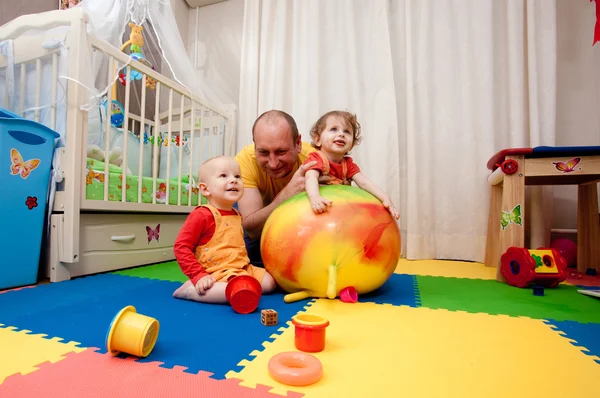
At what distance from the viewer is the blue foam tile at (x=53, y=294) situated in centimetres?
116

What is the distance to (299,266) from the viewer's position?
1293mm

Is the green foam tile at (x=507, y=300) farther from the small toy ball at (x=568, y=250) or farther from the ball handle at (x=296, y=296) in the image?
the small toy ball at (x=568, y=250)

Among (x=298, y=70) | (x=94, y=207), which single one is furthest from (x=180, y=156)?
(x=298, y=70)

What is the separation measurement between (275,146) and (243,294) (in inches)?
27.9

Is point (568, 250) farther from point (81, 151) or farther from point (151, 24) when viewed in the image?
point (151, 24)

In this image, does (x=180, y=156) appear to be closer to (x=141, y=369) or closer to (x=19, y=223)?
(x=19, y=223)

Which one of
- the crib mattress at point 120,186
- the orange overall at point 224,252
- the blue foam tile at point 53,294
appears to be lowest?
the blue foam tile at point 53,294

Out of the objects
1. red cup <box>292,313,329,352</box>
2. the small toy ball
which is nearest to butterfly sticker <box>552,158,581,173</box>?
the small toy ball

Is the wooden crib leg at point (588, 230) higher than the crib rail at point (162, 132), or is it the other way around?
the crib rail at point (162, 132)

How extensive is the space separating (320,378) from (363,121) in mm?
2231

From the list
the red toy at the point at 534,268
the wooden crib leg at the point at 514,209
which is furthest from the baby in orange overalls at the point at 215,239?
the wooden crib leg at the point at 514,209

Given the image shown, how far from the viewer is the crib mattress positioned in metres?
1.75

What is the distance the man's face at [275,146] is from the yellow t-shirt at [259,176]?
6 centimetres

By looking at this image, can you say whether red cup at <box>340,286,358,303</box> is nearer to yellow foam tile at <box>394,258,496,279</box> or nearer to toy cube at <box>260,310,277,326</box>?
toy cube at <box>260,310,277,326</box>
